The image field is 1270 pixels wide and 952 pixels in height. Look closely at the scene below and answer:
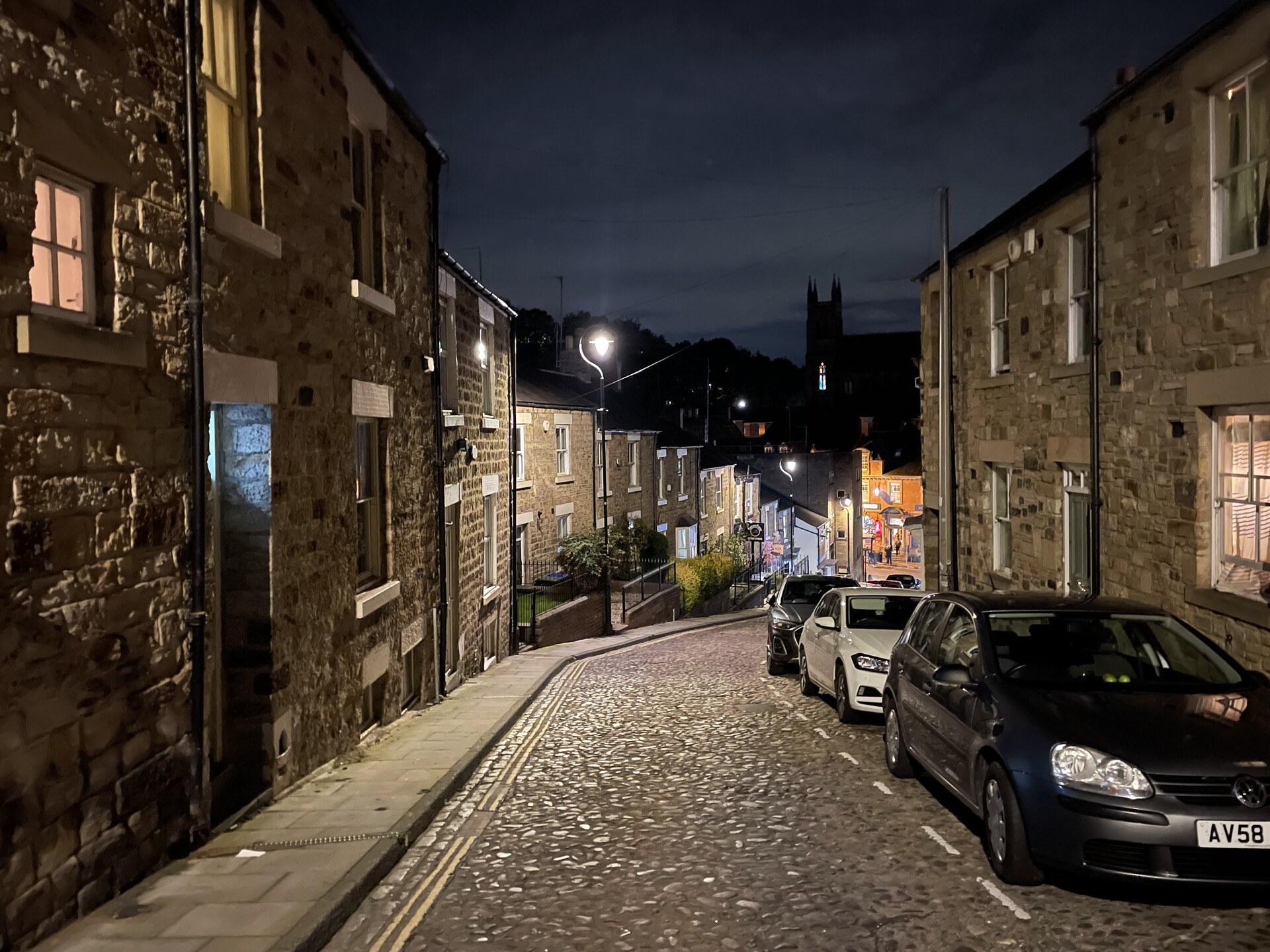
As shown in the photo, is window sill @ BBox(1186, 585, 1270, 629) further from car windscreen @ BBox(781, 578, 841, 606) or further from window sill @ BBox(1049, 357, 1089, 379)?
car windscreen @ BBox(781, 578, 841, 606)

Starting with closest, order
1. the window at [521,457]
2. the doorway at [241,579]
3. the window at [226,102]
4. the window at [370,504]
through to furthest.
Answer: the window at [226,102] < the doorway at [241,579] < the window at [370,504] < the window at [521,457]

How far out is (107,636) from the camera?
5375 millimetres

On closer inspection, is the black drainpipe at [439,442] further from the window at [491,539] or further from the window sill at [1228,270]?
the window sill at [1228,270]

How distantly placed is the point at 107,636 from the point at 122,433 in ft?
3.50

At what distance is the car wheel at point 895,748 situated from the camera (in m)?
8.43

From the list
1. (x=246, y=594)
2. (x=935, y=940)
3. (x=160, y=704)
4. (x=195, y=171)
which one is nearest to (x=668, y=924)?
(x=935, y=940)

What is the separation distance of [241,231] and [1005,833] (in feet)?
19.8

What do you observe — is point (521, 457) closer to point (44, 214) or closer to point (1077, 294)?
point (1077, 294)

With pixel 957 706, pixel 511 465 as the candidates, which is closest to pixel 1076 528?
pixel 957 706

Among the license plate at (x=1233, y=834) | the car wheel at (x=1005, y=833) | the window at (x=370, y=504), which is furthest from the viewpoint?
the window at (x=370, y=504)

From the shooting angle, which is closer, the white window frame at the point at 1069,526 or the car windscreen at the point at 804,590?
the white window frame at the point at 1069,526

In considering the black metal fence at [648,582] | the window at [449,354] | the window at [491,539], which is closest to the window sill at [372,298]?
the window at [449,354]

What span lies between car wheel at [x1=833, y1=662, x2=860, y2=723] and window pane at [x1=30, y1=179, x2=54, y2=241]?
8509mm

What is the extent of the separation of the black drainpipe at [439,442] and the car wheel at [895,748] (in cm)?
616
